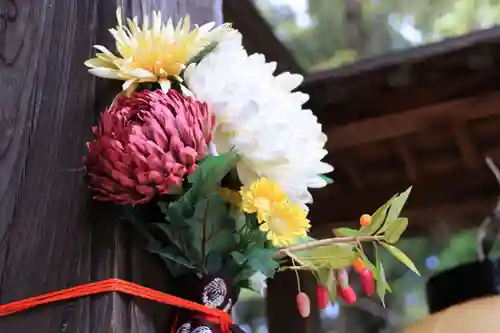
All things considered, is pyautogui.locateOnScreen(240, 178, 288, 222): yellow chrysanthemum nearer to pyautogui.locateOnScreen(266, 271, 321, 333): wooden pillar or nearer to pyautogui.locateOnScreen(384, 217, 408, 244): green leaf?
pyautogui.locateOnScreen(384, 217, 408, 244): green leaf

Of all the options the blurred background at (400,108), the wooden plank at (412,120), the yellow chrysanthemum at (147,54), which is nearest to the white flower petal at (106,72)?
the yellow chrysanthemum at (147,54)

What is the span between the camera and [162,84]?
21.6 inches

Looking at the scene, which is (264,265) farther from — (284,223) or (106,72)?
(106,72)

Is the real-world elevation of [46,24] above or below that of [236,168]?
above

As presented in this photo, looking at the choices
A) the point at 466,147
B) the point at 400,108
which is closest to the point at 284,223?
the point at 400,108

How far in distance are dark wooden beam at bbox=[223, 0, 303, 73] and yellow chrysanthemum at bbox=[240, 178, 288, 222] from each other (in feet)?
4.02

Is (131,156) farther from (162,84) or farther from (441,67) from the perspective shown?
(441,67)

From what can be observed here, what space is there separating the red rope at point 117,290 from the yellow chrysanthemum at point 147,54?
5.9 inches

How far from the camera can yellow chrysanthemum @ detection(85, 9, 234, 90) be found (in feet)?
1.79

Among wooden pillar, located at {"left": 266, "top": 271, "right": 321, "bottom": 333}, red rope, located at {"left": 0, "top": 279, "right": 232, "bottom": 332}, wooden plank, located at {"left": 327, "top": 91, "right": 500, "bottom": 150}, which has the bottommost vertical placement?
red rope, located at {"left": 0, "top": 279, "right": 232, "bottom": 332}

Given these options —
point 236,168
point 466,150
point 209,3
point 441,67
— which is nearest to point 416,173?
point 466,150

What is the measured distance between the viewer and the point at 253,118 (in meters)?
0.56

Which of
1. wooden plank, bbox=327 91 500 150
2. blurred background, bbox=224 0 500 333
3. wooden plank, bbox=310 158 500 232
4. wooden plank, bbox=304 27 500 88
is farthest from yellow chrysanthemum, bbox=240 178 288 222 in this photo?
wooden plank, bbox=310 158 500 232

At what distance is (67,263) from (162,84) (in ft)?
0.50
